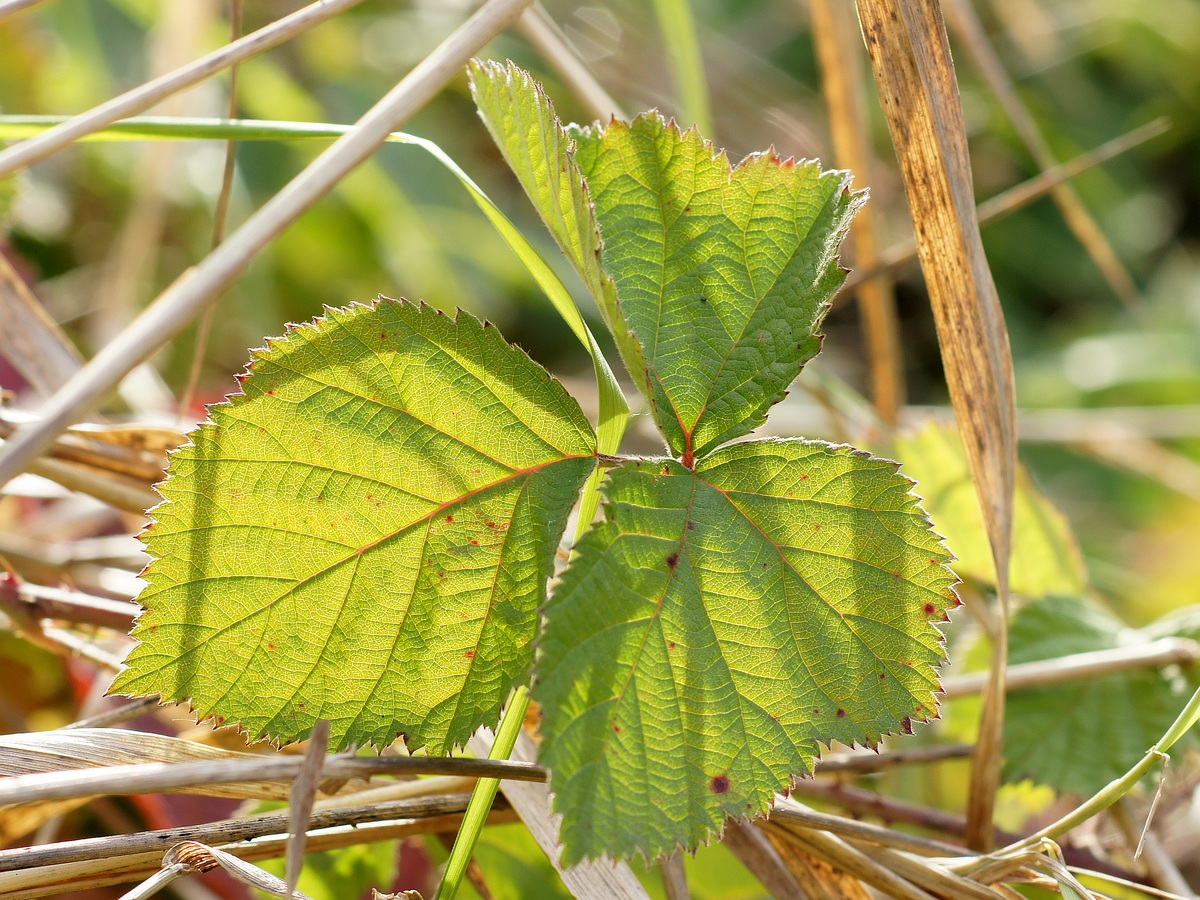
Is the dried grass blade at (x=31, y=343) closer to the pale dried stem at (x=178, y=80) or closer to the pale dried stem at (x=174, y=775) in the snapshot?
the pale dried stem at (x=178, y=80)

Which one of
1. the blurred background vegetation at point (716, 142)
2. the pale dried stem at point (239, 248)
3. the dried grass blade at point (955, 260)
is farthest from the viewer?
the blurred background vegetation at point (716, 142)

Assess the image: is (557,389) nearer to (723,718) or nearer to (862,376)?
(723,718)

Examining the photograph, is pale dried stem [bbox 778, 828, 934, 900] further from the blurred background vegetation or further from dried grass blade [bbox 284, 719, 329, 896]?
the blurred background vegetation

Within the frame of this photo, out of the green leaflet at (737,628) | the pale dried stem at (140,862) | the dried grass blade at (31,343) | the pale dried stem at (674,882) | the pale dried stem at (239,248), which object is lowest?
the pale dried stem at (674,882)

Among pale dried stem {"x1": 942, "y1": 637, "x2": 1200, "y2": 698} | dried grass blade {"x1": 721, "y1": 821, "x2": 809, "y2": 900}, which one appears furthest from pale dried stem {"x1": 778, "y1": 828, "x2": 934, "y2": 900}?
pale dried stem {"x1": 942, "y1": 637, "x2": 1200, "y2": 698}

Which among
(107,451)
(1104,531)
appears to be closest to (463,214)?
(107,451)

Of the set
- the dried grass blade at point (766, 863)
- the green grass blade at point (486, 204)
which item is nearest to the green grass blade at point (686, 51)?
the green grass blade at point (486, 204)
